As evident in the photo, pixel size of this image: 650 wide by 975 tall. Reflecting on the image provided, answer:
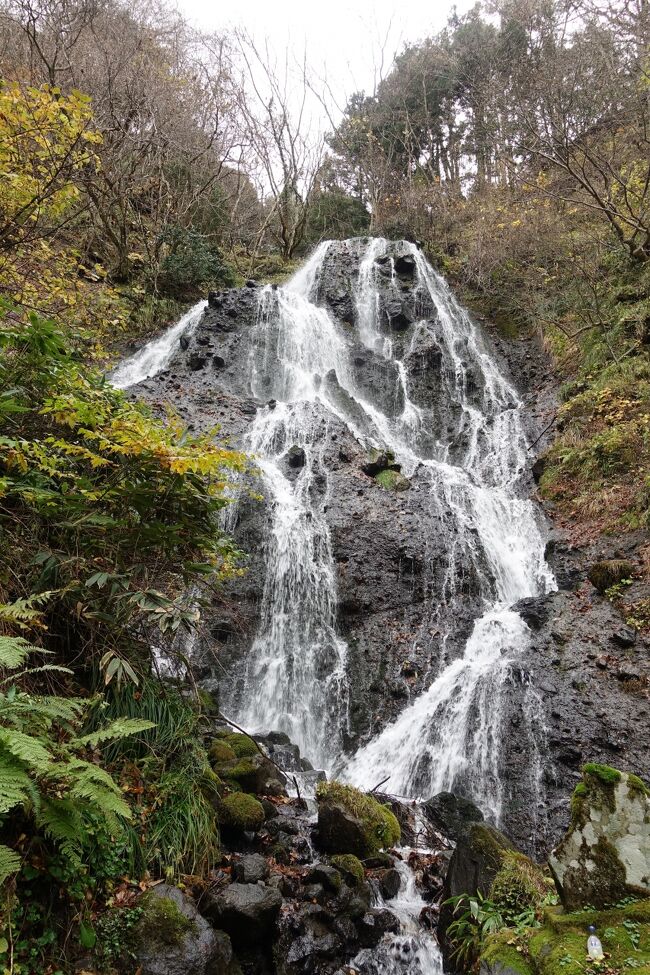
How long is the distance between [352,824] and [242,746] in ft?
4.93

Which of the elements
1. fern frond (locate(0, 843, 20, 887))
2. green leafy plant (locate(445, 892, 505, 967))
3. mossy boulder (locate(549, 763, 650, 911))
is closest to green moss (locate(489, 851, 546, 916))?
green leafy plant (locate(445, 892, 505, 967))

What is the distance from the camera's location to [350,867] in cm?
452

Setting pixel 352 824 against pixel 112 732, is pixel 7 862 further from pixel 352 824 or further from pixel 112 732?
pixel 352 824

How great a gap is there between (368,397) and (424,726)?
10.3 meters

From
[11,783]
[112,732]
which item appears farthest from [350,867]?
[11,783]

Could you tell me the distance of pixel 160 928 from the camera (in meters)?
3.16

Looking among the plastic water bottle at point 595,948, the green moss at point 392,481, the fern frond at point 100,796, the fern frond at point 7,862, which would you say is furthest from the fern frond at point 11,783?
the green moss at point 392,481

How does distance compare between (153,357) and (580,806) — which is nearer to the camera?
(580,806)

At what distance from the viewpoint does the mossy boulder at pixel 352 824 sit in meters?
4.81

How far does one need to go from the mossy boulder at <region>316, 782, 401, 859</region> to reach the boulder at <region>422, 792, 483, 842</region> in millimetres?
1190

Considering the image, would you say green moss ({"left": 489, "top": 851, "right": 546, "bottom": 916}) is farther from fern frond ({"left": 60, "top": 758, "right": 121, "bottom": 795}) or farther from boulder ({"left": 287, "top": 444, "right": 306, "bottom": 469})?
boulder ({"left": 287, "top": 444, "right": 306, "bottom": 469})

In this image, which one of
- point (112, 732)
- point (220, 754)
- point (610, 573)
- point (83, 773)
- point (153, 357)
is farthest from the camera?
point (153, 357)

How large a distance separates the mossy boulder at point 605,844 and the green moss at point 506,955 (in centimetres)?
37

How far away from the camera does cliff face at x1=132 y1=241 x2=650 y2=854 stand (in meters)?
7.42
